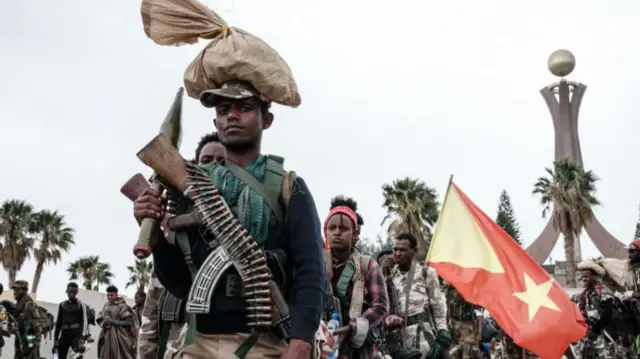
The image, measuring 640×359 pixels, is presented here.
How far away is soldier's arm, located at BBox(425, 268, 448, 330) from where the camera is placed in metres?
8.90

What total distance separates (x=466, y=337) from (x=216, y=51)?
37.5 ft

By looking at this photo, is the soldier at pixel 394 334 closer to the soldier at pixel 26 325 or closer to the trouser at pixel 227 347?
the trouser at pixel 227 347

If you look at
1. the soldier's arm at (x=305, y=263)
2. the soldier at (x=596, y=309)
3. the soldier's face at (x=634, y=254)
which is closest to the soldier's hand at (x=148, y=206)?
the soldier's arm at (x=305, y=263)

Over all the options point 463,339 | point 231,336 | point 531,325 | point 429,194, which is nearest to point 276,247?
point 231,336

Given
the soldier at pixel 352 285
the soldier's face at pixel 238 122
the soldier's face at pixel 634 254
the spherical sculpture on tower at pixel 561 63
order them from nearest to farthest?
1. the soldier's face at pixel 238 122
2. the soldier at pixel 352 285
3. the soldier's face at pixel 634 254
4. the spherical sculpture on tower at pixel 561 63

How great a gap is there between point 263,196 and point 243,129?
308mm

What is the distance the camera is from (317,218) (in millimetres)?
3297

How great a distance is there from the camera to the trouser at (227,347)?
3.09 metres

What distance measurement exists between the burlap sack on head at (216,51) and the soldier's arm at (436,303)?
5.92 m

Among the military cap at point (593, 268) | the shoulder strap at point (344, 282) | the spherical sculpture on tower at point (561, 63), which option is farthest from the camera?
the spherical sculpture on tower at point (561, 63)

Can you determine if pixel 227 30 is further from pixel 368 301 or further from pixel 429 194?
pixel 429 194

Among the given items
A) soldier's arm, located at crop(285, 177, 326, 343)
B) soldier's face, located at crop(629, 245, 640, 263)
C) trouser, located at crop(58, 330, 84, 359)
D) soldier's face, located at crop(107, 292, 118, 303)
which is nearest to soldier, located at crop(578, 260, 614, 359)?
soldier's face, located at crop(629, 245, 640, 263)

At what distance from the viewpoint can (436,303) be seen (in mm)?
9000

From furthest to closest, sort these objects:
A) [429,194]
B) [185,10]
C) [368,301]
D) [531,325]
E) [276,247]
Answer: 1. [429,194]
2. [531,325]
3. [368,301]
4. [185,10]
5. [276,247]
